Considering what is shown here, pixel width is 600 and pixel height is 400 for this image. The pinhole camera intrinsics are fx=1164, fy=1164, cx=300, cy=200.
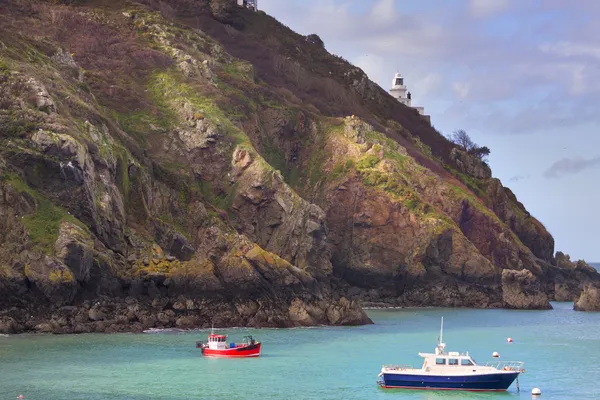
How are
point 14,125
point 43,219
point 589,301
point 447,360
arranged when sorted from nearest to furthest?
point 447,360, point 43,219, point 14,125, point 589,301

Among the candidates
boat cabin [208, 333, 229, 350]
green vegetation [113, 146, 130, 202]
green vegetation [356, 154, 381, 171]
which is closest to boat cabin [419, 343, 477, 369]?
boat cabin [208, 333, 229, 350]

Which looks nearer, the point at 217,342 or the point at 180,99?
the point at 217,342

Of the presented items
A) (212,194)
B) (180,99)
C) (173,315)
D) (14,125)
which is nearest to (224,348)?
(173,315)

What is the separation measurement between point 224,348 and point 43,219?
22.3 meters

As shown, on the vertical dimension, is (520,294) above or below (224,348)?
above

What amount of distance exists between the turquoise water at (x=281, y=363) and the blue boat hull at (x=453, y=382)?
0.56 metres

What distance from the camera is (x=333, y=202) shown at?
150875mm

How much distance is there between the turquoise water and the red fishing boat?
88 centimetres

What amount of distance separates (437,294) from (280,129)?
32.3m

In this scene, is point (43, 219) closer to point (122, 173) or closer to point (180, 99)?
point (122, 173)

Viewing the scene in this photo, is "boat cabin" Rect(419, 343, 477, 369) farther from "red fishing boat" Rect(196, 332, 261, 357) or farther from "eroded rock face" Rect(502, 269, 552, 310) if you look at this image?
"eroded rock face" Rect(502, 269, 552, 310)

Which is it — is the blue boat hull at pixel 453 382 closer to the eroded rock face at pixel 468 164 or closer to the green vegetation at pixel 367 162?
the green vegetation at pixel 367 162

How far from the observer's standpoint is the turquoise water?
232ft

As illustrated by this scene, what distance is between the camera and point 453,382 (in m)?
71.3
